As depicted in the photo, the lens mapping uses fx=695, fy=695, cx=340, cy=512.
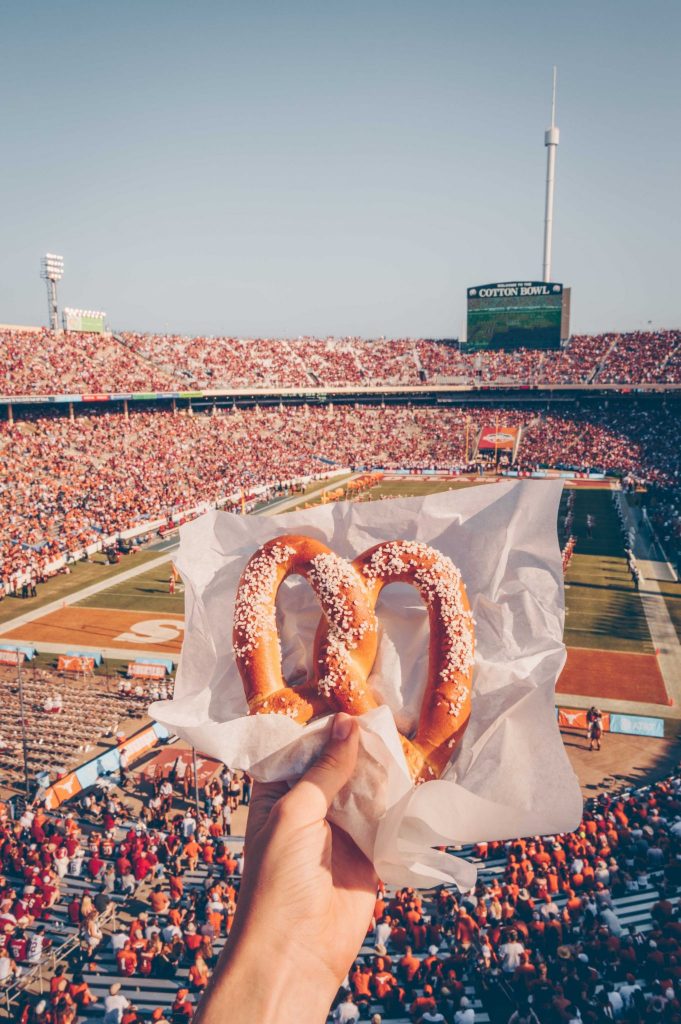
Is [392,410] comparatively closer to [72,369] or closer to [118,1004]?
[72,369]

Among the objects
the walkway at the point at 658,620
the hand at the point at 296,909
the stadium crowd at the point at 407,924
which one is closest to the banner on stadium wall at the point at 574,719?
the walkway at the point at 658,620

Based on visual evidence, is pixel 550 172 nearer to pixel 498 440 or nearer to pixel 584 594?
pixel 498 440

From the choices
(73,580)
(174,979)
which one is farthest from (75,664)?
(174,979)

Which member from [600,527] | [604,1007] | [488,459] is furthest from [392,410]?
[604,1007]

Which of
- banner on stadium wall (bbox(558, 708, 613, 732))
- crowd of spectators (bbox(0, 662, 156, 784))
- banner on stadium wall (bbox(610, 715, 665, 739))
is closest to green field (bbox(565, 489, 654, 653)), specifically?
banner on stadium wall (bbox(610, 715, 665, 739))

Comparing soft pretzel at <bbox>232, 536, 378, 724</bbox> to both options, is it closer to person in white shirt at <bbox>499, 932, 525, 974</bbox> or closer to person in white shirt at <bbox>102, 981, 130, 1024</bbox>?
person in white shirt at <bbox>102, 981, 130, 1024</bbox>

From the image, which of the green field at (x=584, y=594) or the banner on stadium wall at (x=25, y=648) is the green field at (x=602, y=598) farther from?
the banner on stadium wall at (x=25, y=648)
